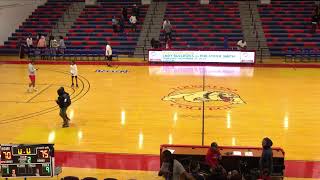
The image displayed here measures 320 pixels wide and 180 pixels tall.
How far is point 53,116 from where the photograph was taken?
56.2ft

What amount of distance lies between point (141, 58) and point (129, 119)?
12966 millimetres

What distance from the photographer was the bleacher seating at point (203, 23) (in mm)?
30500

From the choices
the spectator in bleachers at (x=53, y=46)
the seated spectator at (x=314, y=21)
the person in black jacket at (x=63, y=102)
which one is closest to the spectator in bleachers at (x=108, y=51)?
the spectator in bleachers at (x=53, y=46)

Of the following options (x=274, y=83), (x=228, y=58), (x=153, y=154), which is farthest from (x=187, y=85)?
(x=153, y=154)

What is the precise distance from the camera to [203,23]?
3228cm

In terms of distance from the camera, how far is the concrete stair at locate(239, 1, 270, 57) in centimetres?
2956

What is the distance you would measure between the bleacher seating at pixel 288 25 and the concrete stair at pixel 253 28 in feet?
1.14

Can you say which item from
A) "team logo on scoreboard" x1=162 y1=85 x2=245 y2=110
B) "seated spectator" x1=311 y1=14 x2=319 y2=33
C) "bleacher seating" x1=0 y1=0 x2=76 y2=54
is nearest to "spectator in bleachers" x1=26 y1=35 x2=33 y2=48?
"bleacher seating" x1=0 y1=0 x2=76 y2=54

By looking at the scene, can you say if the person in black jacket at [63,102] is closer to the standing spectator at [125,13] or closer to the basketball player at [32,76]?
the basketball player at [32,76]

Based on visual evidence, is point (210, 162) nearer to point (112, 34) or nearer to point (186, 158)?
point (186, 158)

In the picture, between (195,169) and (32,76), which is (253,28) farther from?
(195,169)

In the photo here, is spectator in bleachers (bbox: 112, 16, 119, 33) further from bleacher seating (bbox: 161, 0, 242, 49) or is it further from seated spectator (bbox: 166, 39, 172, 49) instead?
seated spectator (bbox: 166, 39, 172, 49)
